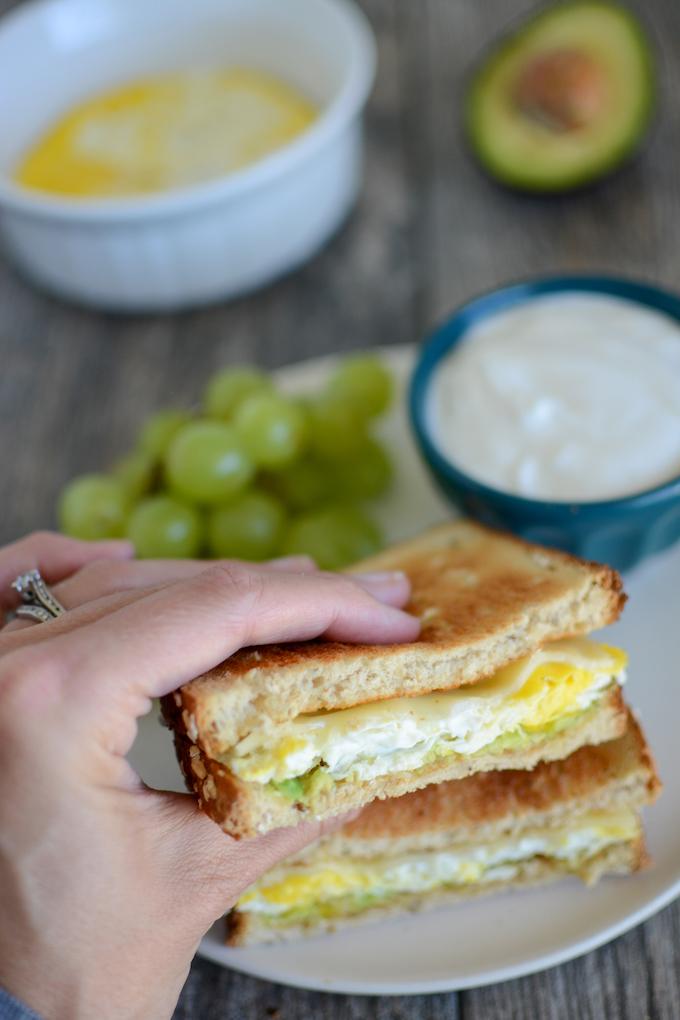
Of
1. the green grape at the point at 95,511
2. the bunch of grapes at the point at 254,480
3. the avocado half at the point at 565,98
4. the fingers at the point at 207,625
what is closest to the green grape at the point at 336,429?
the bunch of grapes at the point at 254,480

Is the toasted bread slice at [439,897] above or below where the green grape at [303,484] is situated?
below

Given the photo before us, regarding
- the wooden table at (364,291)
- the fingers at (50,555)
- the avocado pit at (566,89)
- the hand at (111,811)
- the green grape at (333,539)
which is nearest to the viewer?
the hand at (111,811)

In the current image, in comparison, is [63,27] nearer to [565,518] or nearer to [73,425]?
[73,425]

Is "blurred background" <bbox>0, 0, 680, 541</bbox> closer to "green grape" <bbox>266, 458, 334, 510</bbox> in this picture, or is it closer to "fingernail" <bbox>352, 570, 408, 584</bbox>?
"green grape" <bbox>266, 458, 334, 510</bbox>

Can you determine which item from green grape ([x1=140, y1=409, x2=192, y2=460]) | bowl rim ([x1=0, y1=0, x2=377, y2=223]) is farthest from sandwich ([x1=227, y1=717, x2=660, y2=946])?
bowl rim ([x1=0, y1=0, x2=377, y2=223])

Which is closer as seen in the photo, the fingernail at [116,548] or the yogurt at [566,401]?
the fingernail at [116,548]

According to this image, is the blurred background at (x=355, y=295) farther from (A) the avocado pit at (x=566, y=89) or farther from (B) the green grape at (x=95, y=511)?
(B) the green grape at (x=95, y=511)

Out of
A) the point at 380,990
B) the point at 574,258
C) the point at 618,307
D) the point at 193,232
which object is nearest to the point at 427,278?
the point at 574,258
